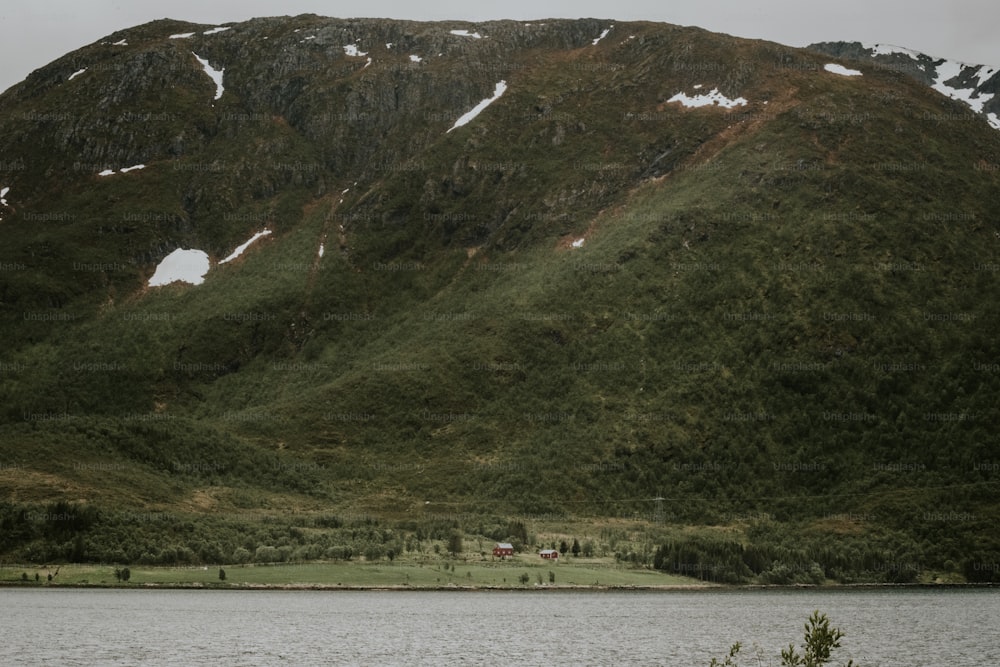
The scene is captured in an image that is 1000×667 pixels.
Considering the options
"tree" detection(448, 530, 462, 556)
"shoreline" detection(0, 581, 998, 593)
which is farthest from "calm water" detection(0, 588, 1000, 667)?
"tree" detection(448, 530, 462, 556)

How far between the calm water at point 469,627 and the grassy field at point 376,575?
1466 mm

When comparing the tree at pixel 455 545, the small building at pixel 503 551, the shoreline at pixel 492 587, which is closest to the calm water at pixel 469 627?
the shoreline at pixel 492 587

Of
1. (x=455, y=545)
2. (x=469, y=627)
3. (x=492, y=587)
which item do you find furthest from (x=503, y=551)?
(x=469, y=627)

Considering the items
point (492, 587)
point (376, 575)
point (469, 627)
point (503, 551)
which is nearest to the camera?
point (469, 627)

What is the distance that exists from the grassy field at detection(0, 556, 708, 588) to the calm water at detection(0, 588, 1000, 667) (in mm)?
1466

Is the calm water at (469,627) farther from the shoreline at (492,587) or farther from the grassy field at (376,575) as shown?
the grassy field at (376,575)

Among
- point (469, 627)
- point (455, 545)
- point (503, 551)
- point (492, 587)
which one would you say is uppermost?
point (455, 545)

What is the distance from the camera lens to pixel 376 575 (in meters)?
123

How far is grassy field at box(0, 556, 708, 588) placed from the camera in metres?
118

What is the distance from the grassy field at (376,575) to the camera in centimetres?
11821

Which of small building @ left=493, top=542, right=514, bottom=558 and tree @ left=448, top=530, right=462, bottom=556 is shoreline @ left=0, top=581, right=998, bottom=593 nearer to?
small building @ left=493, top=542, right=514, bottom=558

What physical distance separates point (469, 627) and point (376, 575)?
114 feet

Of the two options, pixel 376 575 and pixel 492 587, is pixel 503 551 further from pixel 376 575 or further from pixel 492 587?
pixel 376 575

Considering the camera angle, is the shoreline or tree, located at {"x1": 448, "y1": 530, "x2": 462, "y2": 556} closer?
the shoreline
